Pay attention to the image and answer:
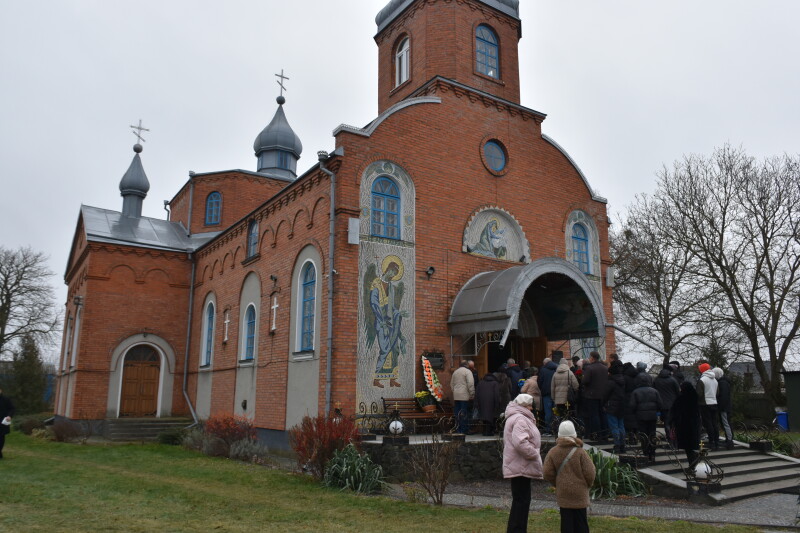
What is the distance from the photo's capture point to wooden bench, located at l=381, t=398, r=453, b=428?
1271 centimetres

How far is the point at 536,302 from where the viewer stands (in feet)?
51.2

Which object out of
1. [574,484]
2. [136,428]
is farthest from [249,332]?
[574,484]

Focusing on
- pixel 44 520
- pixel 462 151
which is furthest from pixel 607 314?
pixel 44 520

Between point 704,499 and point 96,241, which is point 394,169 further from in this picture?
point 96,241

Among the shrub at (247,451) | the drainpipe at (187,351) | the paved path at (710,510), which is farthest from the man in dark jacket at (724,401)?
the drainpipe at (187,351)

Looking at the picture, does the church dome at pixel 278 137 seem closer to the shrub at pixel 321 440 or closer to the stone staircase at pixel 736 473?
the shrub at pixel 321 440

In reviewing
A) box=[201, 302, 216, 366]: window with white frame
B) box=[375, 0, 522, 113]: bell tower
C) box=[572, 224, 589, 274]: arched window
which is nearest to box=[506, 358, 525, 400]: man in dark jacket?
box=[572, 224, 589, 274]: arched window

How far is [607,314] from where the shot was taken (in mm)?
16625

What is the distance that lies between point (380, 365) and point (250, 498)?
14.2ft

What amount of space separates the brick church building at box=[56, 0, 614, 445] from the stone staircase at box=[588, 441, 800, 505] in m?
3.49

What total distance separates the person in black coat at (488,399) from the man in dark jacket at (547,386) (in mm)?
841

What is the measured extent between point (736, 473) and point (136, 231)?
21.4m

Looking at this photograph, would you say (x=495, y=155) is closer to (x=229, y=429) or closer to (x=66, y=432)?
(x=229, y=429)

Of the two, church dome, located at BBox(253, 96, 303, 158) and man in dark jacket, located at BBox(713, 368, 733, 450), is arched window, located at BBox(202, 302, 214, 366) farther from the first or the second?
man in dark jacket, located at BBox(713, 368, 733, 450)
